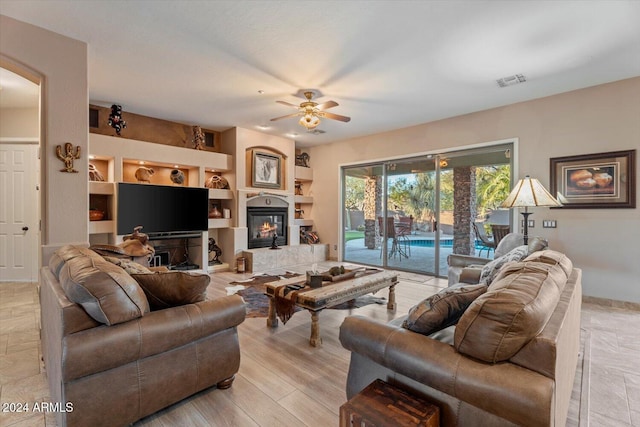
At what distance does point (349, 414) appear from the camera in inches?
50.3

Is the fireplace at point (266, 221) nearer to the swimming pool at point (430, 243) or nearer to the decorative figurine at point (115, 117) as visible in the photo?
the decorative figurine at point (115, 117)

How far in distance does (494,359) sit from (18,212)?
7.04 metres

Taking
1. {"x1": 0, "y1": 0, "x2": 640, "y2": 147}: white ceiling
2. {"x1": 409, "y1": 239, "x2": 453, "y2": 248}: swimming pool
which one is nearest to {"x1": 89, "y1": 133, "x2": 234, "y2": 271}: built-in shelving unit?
{"x1": 0, "y1": 0, "x2": 640, "y2": 147}: white ceiling

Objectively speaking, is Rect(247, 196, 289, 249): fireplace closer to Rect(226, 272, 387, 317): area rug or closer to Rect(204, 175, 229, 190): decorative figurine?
Rect(204, 175, 229, 190): decorative figurine

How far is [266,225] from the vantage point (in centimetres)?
663

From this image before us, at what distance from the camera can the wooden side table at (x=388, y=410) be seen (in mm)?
1187

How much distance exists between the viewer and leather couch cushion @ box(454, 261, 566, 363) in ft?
3.82

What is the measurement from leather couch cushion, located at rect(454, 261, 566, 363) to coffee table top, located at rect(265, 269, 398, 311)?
1615 mm

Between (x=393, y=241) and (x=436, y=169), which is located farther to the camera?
(x=393, y=241)

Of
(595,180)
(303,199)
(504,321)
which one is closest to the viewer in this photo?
(504,321)

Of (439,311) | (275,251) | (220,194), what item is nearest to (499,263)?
(439,311)

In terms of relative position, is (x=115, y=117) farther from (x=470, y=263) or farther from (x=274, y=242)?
(x=470, y=263)

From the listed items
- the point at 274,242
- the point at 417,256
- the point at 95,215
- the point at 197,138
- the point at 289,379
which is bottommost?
the point at 289,379

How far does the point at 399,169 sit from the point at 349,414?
5508 mm
